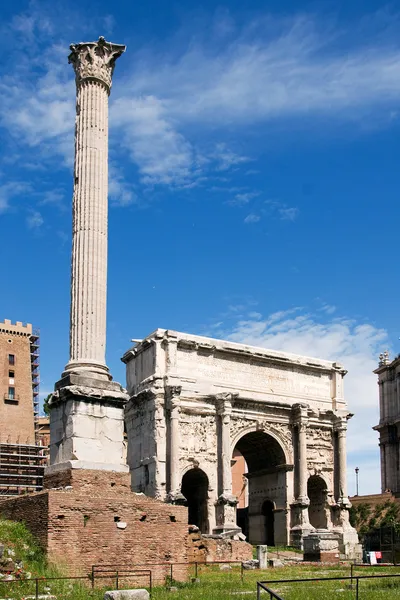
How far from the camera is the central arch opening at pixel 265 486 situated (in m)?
44.1

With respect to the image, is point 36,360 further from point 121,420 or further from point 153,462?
point 121,420

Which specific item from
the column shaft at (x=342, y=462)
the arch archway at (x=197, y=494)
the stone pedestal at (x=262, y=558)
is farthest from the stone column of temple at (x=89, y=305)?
the column shaft at (x=342, y=462)

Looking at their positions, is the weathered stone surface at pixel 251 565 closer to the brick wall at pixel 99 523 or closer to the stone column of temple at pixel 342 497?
the brick wall at pixel 99 523

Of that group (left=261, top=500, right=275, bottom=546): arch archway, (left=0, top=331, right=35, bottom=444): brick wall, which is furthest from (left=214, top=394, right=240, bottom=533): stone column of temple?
(left=0, top=331, right=35, bottom=444): brick wall

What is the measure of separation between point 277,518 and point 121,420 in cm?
2540

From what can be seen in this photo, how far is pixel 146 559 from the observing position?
19.1 metres

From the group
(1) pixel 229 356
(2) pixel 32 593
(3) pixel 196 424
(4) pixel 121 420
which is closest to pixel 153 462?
(3) pixel 196 424

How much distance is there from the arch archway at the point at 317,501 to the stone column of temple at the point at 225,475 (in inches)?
263

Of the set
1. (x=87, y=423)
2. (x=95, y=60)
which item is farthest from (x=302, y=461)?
(x=95, y=60)

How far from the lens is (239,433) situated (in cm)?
4231

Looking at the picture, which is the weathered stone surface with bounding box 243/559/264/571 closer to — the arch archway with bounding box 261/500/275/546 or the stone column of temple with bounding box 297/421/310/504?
the stone column of temple with bounding box 297/421/310/504

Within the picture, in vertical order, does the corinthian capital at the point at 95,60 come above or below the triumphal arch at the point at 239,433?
above

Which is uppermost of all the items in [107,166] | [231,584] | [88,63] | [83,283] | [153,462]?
[88,63]

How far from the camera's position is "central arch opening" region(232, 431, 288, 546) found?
1736 inches
